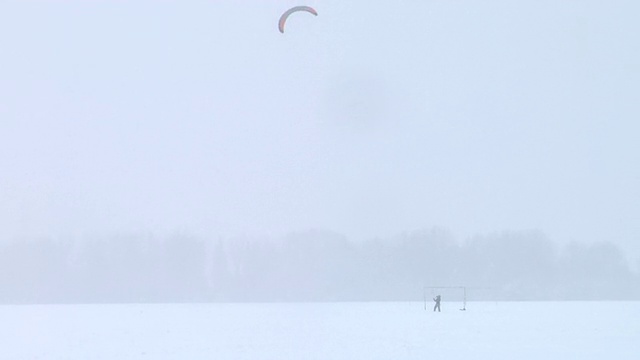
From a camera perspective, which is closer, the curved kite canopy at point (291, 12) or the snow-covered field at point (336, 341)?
the snow-covered field at point (336, 341)

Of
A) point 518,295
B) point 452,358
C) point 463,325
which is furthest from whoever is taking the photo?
point 518,295

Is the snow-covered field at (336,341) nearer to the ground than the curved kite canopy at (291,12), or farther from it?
nearer to the ground

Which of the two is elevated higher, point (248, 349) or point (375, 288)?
point (375, 288)

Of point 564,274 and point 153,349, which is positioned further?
point 564,274

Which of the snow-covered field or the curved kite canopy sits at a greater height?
the curved kite canopy

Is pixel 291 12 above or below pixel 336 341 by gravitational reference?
above

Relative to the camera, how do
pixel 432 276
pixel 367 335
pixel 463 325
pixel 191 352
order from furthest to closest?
pixel 432 276 → pixel 463 325 → pixel 367 335 → pixel 191 352

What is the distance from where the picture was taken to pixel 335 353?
54.4 ft

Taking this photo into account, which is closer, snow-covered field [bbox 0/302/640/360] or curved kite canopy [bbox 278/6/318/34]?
snow-covered field [bbox 0/302/640/360]

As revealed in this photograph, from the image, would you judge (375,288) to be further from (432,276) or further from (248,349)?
(248,349)

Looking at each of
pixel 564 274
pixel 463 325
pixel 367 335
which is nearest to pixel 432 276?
pixel 564 274

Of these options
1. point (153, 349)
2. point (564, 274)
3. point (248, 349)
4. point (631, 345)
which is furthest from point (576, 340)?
point (564, 274)

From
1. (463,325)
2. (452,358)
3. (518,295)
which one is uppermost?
(518,295)

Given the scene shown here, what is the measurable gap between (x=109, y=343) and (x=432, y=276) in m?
62.6
